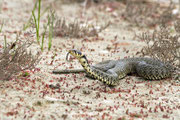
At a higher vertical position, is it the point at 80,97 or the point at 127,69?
the point at 127,69

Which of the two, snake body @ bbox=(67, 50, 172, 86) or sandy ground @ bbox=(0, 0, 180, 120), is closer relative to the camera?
sandy ground @ bbox=(0, 0, 180, 120)

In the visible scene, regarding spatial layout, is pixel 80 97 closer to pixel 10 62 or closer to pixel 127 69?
pixel 10 62

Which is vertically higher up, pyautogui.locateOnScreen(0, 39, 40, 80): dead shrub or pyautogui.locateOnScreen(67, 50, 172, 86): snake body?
pyautogui.locateOnScreen(0, 39, 40, 80): dead shrub

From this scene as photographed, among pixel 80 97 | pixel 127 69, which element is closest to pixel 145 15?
pixel 127 69

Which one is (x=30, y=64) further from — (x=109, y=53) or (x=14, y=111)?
(x=109, y=53)

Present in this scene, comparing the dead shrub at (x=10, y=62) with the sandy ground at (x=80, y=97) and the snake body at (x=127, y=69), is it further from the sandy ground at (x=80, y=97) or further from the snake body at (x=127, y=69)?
the snake body at (x=127, y=69)

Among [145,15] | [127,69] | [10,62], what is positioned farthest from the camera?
[145,15]

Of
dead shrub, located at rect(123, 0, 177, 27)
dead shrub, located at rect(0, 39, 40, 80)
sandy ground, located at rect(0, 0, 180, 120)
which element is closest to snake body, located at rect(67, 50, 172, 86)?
sandy ground, located at rect(0, 0, 180, 120)

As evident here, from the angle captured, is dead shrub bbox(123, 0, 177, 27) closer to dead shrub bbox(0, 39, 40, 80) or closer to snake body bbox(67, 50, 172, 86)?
snake body bbox(67, 50, 172, 86)

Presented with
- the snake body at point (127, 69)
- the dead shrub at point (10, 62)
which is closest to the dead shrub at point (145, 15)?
the snake body at point (127, 69)
